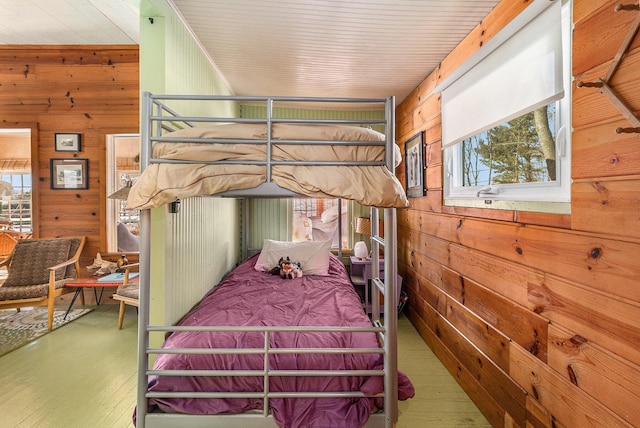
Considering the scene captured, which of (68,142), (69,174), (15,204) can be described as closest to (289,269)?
(69,174)

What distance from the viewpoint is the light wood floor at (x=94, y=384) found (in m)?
1.77

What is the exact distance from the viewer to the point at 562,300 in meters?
1.26

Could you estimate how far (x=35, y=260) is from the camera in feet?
10.5

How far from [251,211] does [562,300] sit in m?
3.19

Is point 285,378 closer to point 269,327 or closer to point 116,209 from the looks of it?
point 269,327

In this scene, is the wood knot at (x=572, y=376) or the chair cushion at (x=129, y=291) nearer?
the wood knot at (x=572, y=376)

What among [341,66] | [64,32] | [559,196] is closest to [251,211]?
[341,66]

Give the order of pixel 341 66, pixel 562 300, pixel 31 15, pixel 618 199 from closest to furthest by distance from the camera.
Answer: pixel 618 199
pixel 562 300
pixel 341 66
pixel 31 15

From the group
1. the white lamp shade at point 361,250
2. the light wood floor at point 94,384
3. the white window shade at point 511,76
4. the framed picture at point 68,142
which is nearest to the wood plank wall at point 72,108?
the framed picture at point 68,142

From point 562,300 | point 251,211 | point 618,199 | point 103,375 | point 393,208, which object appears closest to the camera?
point 618,199

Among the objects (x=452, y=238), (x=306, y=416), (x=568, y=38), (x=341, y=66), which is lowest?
(x=306, y=416)

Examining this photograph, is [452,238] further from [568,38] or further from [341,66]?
[341,66]

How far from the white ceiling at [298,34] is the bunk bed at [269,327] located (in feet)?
2.51

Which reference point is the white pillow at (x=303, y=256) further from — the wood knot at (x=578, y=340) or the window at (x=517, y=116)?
the wood knot at (x=578, y=340)
